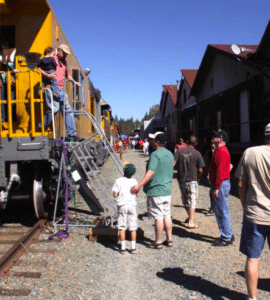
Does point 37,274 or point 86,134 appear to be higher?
point 86,134

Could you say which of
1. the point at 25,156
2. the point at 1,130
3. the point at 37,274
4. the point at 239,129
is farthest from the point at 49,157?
the point at 239,129

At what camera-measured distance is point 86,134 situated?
10.8 m

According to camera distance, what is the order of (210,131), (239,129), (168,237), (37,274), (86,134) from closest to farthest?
(37,274) → (168,237) → (86,134) → (239,129) → (210,131)

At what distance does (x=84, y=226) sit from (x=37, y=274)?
217cm

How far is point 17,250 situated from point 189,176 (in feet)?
11.0

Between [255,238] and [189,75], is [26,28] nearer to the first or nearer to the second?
[255,238]

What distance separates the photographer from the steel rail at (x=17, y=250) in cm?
438

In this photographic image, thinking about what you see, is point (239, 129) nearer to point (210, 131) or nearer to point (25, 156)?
point (210, 131)

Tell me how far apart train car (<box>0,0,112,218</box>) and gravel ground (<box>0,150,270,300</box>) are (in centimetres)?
117

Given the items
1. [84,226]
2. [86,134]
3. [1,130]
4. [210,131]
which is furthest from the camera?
[210,131]

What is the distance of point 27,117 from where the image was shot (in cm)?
616

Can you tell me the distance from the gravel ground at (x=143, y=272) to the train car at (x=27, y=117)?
1.17 metres

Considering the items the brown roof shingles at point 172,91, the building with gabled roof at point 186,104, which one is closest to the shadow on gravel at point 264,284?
the building with gabled roof at point 186,104

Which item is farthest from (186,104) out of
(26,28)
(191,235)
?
(191,235)
